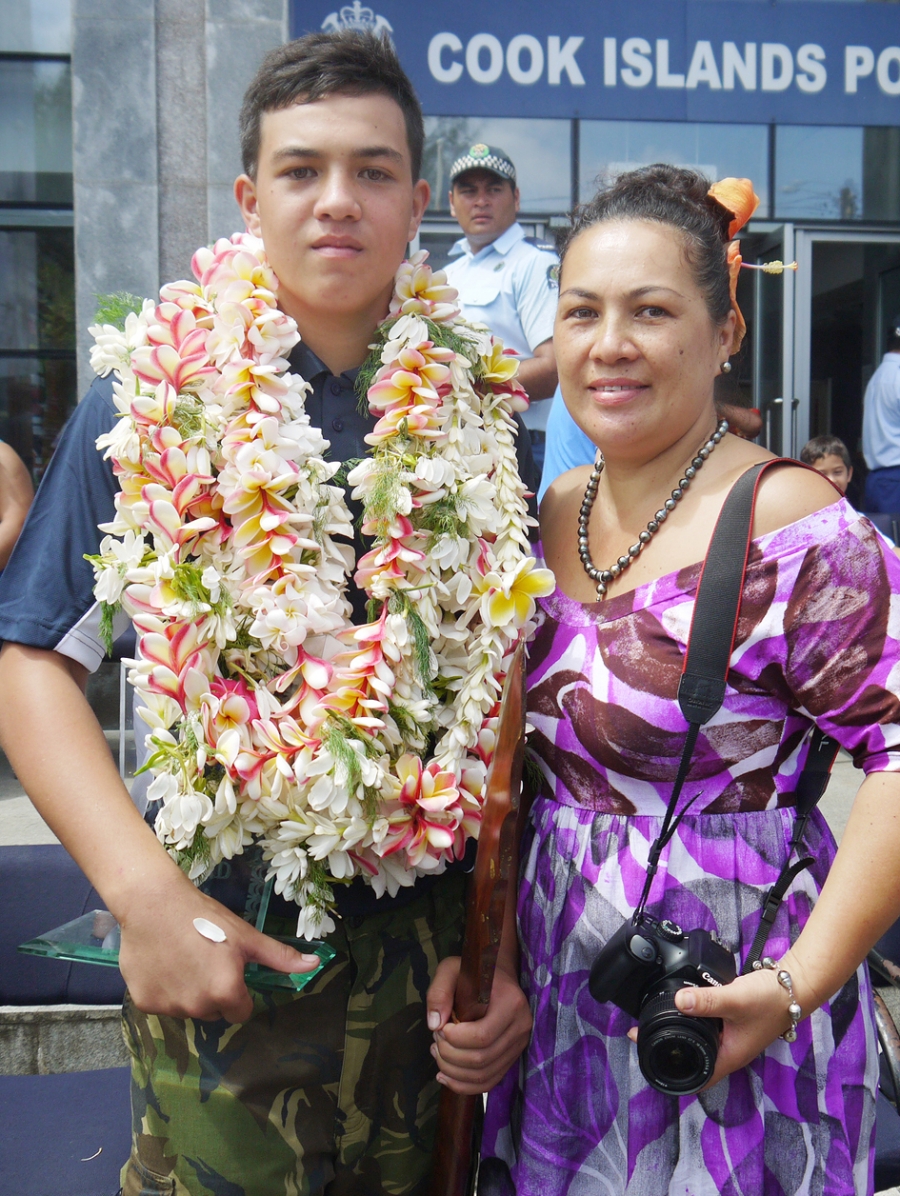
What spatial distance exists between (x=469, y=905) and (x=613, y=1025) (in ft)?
0.94

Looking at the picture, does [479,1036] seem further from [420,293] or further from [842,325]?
[842,325]

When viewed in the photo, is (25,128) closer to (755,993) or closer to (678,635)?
(678,635)

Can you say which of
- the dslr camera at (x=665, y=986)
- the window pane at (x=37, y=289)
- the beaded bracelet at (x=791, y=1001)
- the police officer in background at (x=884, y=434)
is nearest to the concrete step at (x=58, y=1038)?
the dslr camera at (x=665, y=986)

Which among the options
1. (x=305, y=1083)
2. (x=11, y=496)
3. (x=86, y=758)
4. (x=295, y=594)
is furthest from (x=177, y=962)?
(x=11, y=496)

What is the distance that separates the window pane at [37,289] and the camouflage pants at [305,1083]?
5.02 metres

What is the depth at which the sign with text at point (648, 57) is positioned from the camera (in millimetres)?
5672

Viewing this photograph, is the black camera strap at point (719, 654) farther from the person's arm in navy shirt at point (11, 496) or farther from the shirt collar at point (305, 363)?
the person's arm in navy shirt at point (11, 496)

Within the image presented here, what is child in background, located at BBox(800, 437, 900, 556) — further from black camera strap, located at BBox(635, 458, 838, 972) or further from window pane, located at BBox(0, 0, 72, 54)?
window pane, located at BBox(0, 0, 72, 54)

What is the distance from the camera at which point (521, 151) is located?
5.99 meters

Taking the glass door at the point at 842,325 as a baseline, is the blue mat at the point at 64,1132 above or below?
below

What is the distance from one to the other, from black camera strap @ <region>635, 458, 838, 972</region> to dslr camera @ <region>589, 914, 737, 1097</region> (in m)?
0.07

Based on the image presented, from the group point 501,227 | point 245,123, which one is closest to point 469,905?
point 245,123

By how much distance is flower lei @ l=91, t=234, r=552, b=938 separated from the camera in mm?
1472

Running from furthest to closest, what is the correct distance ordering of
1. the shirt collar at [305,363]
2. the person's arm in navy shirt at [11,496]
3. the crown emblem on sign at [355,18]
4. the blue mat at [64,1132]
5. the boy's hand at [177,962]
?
the crown emblem on sign at [355,18]
the person's arm in navy shirt at [11,496]
the blue mat at [64,1132]
the shirt collar at [305,363]
the boy's hand at [177,962]
